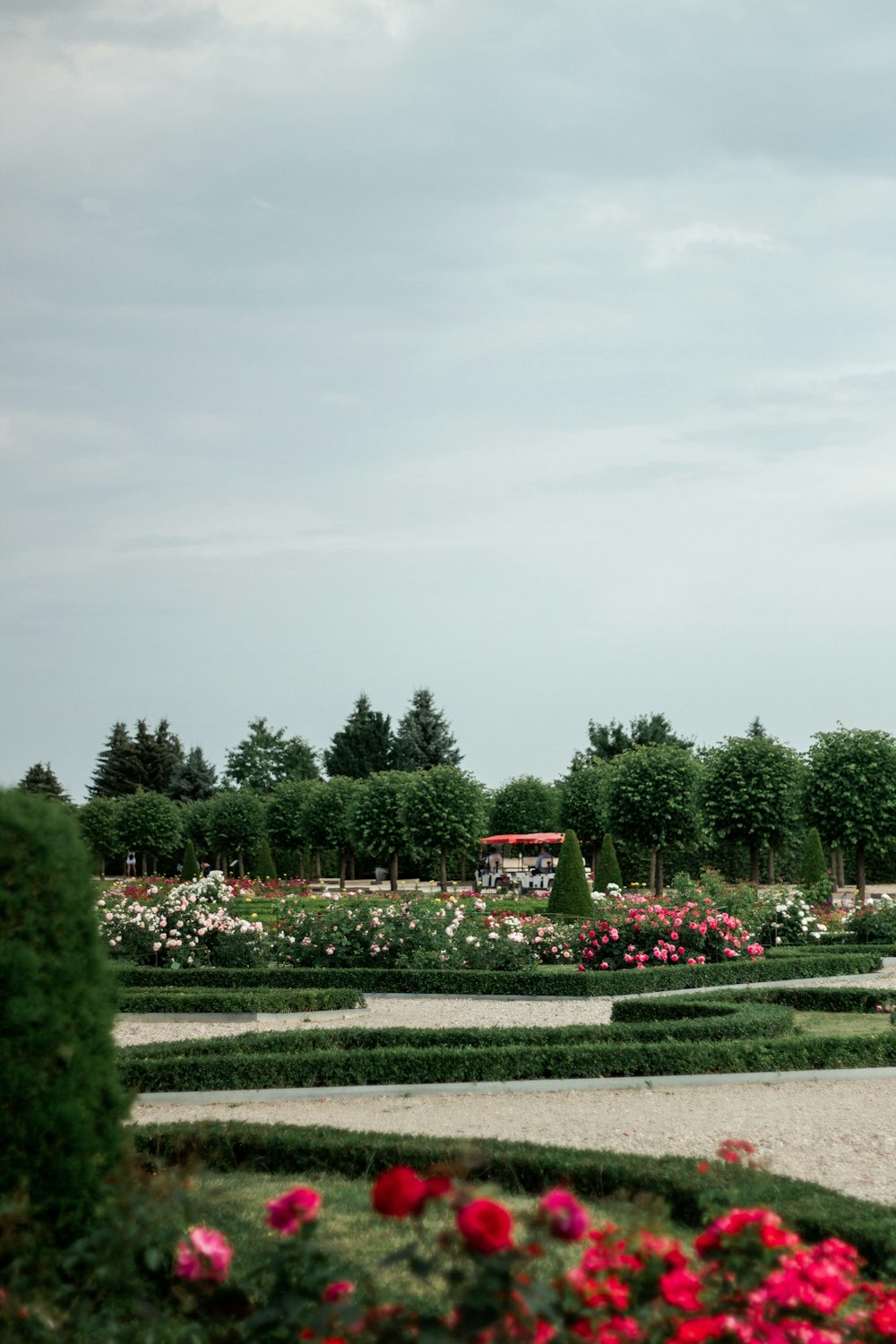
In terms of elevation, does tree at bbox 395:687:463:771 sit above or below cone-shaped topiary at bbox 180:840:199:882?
above

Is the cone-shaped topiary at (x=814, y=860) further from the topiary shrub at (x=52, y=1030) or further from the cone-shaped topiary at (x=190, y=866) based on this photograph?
the topiary shrub at (x=52, y=1030)

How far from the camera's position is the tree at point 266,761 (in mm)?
76875

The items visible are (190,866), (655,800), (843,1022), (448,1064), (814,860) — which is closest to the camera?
(448,1064)

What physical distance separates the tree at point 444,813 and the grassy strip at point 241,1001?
27.3 meters

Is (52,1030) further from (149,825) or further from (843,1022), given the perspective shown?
(149,825)

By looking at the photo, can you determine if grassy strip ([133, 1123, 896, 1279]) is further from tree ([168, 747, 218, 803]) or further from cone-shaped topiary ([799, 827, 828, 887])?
tree ([168, 747, 218, 803])

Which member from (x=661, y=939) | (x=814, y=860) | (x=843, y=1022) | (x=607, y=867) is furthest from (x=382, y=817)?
(x=843, y=1022)

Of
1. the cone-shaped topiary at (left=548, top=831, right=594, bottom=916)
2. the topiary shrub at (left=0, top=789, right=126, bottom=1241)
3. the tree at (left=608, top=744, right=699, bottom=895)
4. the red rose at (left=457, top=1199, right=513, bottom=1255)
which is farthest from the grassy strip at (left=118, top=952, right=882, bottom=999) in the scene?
the tree at (left=608, top=744, right=699, bottom=895)

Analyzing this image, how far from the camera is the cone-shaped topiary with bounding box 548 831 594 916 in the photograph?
2134 centimetres

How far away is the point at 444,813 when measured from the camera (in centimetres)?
4150

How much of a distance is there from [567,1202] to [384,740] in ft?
228

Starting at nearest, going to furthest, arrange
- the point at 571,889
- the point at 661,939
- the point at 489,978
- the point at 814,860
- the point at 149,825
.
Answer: the point at 489,978 < the point at 661,939 < the point at 571,889 < the point at 814,860 < the point at 149,825

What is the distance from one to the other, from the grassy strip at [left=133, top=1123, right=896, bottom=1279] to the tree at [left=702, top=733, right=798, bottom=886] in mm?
30450

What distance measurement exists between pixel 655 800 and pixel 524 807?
18.9 metres
